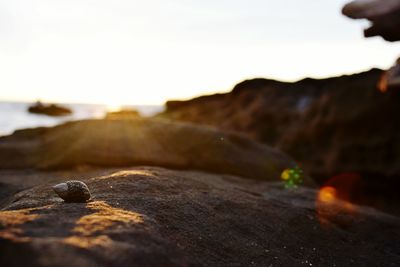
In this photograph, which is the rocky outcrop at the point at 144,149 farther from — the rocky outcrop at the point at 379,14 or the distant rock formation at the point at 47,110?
the distant rock formation at the point at 47,110

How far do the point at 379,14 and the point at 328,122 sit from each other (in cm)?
Result: 726

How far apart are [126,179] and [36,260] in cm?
240

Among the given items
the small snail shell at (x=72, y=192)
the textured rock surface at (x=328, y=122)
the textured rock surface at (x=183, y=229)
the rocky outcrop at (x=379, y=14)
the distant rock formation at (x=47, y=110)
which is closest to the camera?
the textured rock surface at (x=183, y=229)

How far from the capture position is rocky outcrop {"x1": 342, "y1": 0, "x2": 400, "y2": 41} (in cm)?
559

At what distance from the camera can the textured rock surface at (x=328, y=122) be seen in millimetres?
11414

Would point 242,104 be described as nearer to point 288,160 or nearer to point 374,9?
point 288,160

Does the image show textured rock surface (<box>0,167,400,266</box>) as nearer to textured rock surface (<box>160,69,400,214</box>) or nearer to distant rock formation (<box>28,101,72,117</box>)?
textured rock surface (<box>160,69,400,214</box>)

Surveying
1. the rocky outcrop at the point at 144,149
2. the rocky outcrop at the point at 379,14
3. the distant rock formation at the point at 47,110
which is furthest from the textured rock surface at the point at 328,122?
the distant rock formation at the point at 47,110

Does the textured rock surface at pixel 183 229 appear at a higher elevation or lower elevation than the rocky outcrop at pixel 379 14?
lower

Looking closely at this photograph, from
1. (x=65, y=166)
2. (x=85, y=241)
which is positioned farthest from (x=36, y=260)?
(x=65, y=166)

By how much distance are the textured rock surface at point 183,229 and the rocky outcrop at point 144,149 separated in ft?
6.97

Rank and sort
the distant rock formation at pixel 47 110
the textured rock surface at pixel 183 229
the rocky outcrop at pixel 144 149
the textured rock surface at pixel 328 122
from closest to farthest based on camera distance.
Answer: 1. the textured rock surface at pixel 183 229
2. the rocky outcrop at pixel 144 149
3. the textured rock surface at pixel 328 122
4. the distant rock formation at pixel 47 110

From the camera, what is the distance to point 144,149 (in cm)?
781

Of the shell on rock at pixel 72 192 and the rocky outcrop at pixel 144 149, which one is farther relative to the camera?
the rocky outcrop at pixel 144 149
